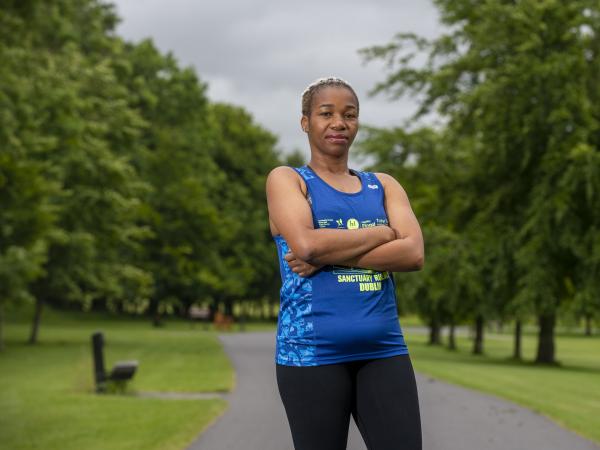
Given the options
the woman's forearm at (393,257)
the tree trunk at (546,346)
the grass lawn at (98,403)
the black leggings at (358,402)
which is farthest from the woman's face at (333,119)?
the tree trunk at (546,346)

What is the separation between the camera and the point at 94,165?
30.4 meters

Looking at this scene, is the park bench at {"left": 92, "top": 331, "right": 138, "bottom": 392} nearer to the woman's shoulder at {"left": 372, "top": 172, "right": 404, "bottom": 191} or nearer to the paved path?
the paved path

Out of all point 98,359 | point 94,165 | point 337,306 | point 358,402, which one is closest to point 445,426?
point 98,359

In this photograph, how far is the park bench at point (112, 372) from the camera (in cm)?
1440

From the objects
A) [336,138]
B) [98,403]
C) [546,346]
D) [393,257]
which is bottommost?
[98,403]

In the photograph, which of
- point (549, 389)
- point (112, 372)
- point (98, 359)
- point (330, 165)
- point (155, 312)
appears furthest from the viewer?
point (155, 312)

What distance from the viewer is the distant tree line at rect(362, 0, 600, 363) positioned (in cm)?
2341

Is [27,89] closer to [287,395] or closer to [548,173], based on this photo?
[548,173]

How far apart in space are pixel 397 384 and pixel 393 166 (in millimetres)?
25770

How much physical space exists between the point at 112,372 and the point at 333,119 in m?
11.9

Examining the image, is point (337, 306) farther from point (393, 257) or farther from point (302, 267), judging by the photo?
point (393, 257)

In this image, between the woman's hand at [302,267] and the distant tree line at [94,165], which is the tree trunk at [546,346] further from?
the woman's hand at [302,267]

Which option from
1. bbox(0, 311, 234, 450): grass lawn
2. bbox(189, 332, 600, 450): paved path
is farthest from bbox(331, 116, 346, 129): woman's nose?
bbox(0, 311, 234, 450): grass lawn

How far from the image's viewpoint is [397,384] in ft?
10.2
